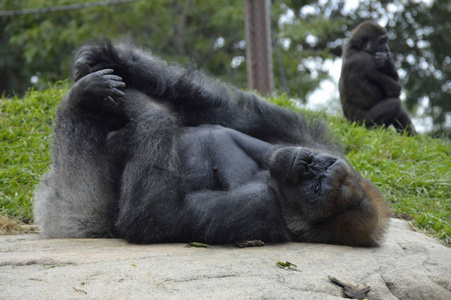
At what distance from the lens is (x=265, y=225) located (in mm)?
3061

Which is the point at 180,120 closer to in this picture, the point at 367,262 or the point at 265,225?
the point at 265,225

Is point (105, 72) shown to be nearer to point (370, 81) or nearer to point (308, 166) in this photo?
point (308, 166)

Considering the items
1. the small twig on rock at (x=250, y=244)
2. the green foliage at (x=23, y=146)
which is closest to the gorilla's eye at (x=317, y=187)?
the small twig on rock at (x=250, y=244)

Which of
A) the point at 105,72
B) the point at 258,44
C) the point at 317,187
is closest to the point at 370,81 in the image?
the point at 258,44

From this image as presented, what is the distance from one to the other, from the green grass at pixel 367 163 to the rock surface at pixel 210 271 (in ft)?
3.63

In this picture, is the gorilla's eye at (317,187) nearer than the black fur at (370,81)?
Yes

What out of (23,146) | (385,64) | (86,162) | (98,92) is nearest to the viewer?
(98,92)

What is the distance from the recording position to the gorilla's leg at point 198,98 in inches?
141

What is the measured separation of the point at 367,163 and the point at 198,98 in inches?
83.2

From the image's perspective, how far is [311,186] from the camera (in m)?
3.07

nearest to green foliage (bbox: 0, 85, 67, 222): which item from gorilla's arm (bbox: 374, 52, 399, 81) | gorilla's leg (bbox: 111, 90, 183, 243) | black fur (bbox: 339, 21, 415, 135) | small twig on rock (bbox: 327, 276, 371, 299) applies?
gorilla's leg (bbox: 111, 90, 183, 243)

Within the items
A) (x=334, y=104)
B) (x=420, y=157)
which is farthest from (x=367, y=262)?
(x=334, y=104)

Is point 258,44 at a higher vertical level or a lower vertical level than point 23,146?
higher

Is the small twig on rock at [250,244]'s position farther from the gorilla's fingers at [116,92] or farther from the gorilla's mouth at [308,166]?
the gorilla's fingers at [116,92]
